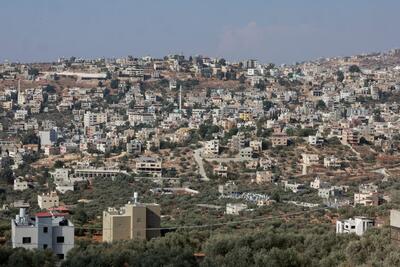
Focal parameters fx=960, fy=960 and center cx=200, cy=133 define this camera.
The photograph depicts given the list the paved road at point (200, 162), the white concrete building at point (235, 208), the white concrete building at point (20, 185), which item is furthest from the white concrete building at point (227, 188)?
the white concrete building at point (20, 185)

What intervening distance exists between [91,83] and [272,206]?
5545cm

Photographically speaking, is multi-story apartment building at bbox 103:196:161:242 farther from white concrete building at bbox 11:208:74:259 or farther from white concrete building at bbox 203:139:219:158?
white concrete building at bbox 203:139:219:158

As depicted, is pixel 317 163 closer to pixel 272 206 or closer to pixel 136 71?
pixel 272 206

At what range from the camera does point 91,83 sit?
86438 mm

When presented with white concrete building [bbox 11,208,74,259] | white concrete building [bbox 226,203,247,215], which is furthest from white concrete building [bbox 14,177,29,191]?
white concrete building [bbox 11,208,74,259]

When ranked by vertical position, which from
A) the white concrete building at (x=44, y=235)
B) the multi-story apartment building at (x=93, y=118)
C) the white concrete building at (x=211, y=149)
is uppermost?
the multi-story apartment building at (x=93, y=118)

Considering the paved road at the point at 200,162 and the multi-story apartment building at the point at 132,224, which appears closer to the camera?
the multi-story apartment building at the point at 132,224

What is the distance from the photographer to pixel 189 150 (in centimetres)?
4994

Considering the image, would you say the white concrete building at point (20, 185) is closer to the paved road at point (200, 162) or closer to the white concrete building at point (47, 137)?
the paved road at point (200, 162)

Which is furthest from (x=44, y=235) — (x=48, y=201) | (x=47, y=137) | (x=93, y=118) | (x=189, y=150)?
(x=93, y=118)

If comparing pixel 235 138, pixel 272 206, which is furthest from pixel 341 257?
pixel 235 138

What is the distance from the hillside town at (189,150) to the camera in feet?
81.0

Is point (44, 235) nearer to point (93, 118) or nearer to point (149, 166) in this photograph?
point (149, 166)

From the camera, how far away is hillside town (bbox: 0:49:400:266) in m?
24.7
